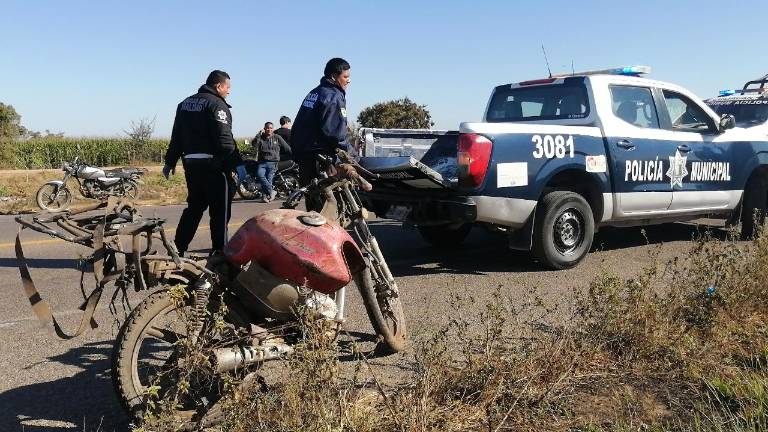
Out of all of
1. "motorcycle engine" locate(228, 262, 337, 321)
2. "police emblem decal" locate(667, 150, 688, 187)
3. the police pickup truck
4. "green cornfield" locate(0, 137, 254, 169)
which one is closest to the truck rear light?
the police pickup truck

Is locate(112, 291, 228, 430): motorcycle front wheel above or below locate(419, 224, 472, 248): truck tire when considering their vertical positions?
Result: above

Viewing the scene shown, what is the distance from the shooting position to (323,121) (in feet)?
18.7

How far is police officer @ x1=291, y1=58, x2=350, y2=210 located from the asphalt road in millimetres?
1295

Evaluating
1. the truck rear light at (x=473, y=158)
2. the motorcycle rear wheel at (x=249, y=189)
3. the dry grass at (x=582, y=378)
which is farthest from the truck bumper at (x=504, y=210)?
the motorcycle rear wheel at (x=249, y=189)

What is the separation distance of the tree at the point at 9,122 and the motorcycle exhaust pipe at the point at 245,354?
1108 inches

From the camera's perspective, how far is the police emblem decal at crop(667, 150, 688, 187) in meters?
7.49

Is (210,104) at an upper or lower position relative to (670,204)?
upper

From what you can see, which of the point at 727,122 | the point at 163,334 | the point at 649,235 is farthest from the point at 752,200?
the point at 163,334

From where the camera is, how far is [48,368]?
13.6 ft

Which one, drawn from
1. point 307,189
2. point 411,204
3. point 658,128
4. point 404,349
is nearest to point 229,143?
point 411,204

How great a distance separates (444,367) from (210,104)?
391 cm

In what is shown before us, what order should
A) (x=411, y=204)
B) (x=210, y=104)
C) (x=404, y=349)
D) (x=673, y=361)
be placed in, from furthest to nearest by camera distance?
1. (x=411, y=204)
2. (x=210, y=104)
3. (x=404, y=349)
4. (x=673, y=361)

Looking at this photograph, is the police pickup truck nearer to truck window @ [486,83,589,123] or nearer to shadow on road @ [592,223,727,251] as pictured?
truck window @ [486,83,589,123]

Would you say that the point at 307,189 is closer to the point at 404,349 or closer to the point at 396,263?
the point at 404,349
